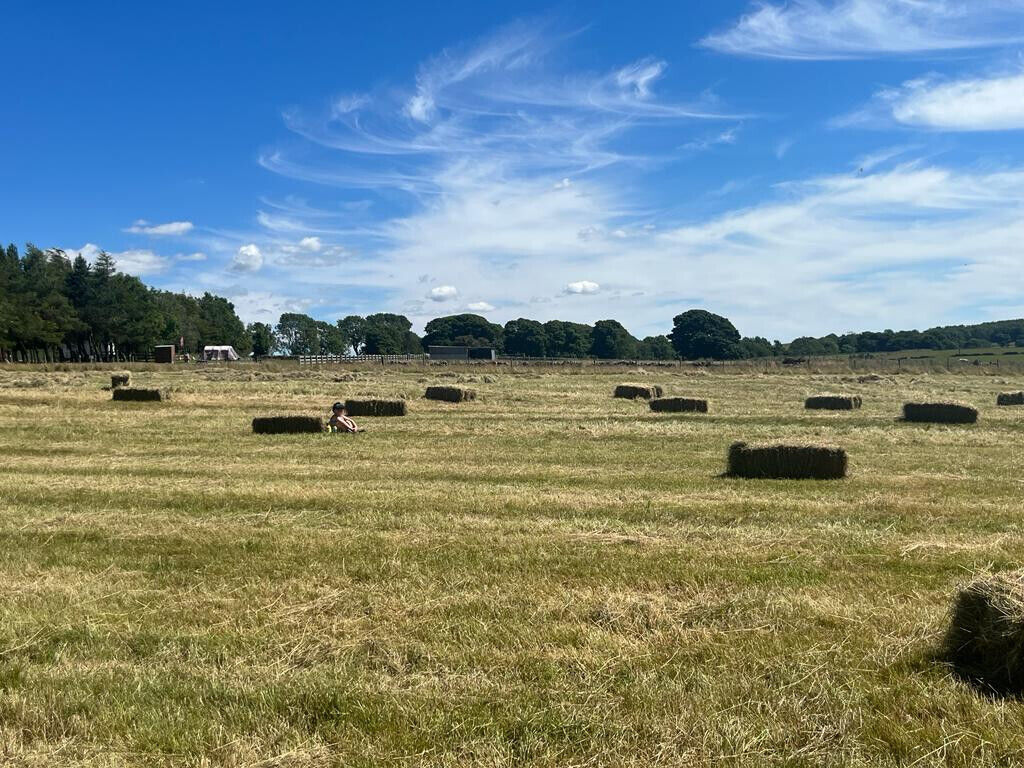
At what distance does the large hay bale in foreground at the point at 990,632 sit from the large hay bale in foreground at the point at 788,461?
34.5ft

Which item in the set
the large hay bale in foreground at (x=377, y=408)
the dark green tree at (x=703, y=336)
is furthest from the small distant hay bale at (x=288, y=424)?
the dark green tree at (x=703, y=336)

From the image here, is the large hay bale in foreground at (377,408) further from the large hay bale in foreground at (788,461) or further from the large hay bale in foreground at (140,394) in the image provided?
the large hay bale in foreground at (788,461)

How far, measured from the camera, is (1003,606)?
19.1ft

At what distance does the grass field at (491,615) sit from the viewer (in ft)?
16.8

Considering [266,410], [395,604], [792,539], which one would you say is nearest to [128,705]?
[395,604]

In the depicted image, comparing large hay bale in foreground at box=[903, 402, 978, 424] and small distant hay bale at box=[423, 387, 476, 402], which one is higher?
small distant hay bale at box=[423, 387, 476, 402]

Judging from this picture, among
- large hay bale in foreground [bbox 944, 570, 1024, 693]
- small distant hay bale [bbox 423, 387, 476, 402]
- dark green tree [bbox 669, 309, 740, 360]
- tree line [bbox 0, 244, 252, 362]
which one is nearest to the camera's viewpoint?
large hay bale in foreground [bbox 944, 570, 1024, 693]

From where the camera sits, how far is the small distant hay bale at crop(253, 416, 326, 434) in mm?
25062

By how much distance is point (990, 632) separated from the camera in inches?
230

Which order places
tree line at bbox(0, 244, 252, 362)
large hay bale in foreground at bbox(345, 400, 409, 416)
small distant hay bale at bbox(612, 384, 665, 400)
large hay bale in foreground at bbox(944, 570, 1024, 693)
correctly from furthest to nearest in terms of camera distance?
tree line at bbox(0, 244, 252, 362), small distant hay bale at bbox(612, 384, 665, 400), large hay bale in foreground at bbox(345, 400, 409, 416), large hay bale in foreground at bbox(944, 570, 1024, 693)

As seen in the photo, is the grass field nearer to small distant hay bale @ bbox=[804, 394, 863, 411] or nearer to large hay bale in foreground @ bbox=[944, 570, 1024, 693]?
large hay bale in foreground @ bbox=[944, 570, 1024, 693]

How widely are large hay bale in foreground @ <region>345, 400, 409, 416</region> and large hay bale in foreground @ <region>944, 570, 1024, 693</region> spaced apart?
25.9 m

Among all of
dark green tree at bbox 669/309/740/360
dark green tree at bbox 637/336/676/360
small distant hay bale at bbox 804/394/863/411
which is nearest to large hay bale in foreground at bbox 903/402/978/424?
small distant hay bale at bbox 804/394/863/411

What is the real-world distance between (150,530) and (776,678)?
26.8 feet
